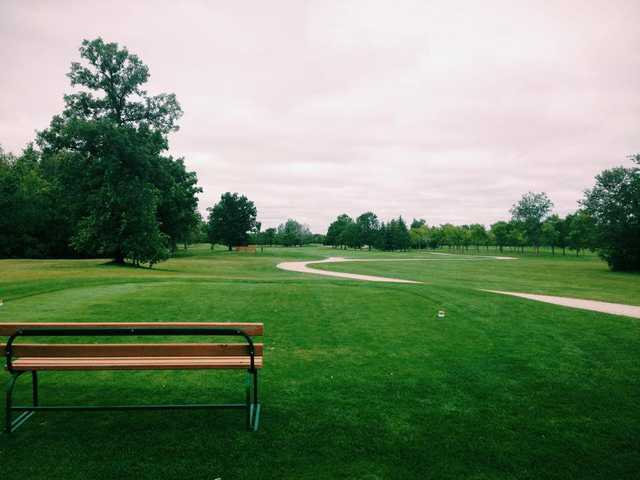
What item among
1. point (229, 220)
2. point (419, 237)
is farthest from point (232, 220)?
point (419, 237)

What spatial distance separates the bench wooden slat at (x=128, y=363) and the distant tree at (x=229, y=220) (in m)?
87.5

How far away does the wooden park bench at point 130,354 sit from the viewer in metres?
4.42

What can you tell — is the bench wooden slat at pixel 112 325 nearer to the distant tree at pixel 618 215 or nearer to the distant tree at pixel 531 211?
the distant tree at pixel 618 215

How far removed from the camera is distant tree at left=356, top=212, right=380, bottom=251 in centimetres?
11994

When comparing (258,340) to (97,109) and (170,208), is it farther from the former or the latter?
(170,208)

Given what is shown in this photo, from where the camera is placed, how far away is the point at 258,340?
827cm

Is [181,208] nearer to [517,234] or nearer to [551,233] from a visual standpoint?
[551,233]

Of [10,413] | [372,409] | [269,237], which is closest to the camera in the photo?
[10,413]

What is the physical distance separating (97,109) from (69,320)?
26586 mm

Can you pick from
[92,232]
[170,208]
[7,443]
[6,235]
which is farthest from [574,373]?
[6,235]

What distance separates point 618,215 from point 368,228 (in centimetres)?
8055

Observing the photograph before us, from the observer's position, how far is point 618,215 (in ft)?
150

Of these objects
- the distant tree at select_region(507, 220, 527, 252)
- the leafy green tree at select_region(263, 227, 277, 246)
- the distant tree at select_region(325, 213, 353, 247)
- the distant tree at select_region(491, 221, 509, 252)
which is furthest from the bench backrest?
the leafy green tree at select_region(263, 227, 277, 246)

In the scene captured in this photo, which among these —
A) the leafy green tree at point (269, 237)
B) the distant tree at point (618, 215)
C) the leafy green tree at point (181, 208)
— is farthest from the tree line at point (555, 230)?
the leafy green tree at point (181, 208)
